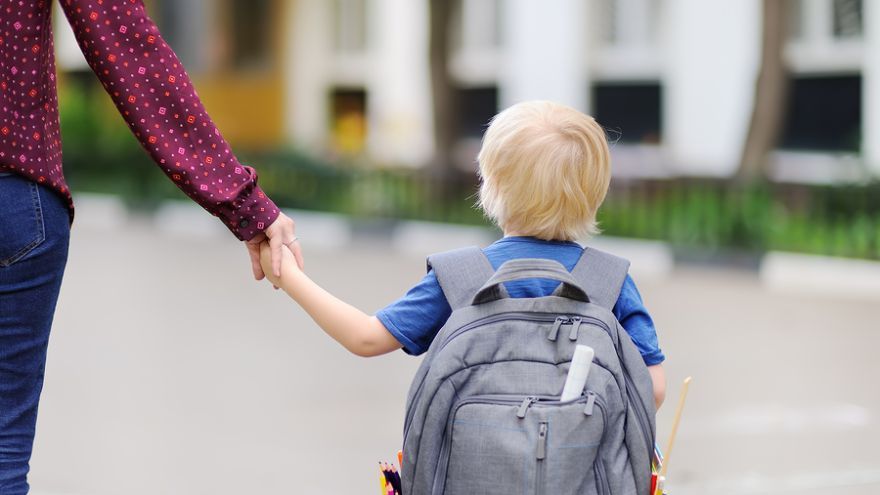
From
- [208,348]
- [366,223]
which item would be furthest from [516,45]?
[208,348]

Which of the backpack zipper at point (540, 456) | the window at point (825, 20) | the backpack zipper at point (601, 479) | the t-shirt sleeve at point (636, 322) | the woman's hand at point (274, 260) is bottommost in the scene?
the backpack zipper at point (601, 479)

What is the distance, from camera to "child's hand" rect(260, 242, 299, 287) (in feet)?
9.73

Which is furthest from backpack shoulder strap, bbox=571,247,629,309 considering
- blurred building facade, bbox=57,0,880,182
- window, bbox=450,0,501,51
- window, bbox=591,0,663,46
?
window, bbox=450,0,501,51

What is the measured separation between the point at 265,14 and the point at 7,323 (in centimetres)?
2206

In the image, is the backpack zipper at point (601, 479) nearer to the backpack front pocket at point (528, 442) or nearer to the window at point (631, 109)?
the backpack front pocket at point (528, 442)

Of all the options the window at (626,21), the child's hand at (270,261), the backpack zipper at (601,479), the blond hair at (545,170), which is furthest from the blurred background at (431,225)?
the backpack zipper at (601,479)

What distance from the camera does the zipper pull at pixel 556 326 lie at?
2.57 meters

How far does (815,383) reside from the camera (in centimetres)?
763

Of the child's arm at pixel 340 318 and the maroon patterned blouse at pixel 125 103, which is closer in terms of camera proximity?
the maroon patterned blouse at pixel 125 103

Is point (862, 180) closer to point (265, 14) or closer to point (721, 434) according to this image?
point (721, 434)

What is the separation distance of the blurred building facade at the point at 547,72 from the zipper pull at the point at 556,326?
10.9m

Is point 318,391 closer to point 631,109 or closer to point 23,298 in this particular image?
point 23,298

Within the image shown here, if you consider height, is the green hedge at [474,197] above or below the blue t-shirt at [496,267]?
below

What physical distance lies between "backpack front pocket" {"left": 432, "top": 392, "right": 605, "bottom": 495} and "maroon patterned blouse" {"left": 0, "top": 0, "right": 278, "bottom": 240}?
68cm
